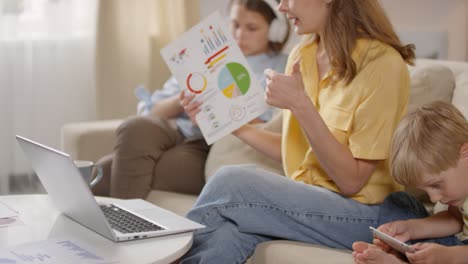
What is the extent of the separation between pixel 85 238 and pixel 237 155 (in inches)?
37.9

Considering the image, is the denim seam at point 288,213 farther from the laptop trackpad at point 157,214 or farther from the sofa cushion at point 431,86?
the sofa cushion at point 431,86

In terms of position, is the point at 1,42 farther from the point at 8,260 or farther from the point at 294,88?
the point at 8,260

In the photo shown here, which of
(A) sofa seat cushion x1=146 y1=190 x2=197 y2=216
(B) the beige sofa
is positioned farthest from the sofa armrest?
(A) sofa seat cushion x1=146 y1=190 x2=197 y2=216

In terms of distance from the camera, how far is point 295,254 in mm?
1857

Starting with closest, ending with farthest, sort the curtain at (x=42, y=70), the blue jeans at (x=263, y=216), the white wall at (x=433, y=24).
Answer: the blue jeans at (x=263, y=216) → the white wall at (x=433, y=24) → the curtain at (x=42, y=70)

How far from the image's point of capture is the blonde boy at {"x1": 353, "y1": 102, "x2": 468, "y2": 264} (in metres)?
1.68

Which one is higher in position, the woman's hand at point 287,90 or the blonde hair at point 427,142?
the woman's hand at point 287,90

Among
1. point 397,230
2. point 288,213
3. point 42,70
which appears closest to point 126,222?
point 288,213

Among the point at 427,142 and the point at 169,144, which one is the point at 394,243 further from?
the point at 169,144

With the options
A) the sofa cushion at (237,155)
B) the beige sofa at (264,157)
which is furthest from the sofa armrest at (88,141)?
the sofa cushion at (237,155)

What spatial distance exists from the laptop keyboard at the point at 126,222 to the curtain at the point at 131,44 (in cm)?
202

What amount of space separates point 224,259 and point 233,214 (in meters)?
0.10

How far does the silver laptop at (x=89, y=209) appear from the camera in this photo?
5.35 ft

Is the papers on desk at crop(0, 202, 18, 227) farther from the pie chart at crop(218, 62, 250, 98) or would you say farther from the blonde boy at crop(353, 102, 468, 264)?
the blonde boy at crop(353, 102, 468, 264)
